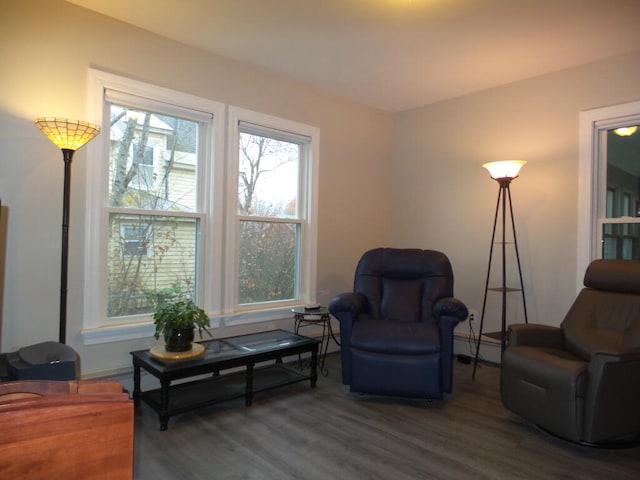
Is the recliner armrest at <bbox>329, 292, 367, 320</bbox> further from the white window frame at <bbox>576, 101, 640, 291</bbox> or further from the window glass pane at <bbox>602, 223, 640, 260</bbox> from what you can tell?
the window glass pane at <bbox>602, 223, 640, 260</bbox>

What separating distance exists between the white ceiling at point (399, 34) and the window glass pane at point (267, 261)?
1.39 metres

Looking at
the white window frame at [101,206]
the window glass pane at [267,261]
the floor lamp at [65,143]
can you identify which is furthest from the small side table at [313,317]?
the floor lamp at [65,143]

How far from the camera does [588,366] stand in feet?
7.25

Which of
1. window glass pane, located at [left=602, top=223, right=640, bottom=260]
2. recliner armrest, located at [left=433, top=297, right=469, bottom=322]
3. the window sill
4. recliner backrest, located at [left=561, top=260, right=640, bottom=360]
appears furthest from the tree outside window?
window glass pane, located at [left=602, top=223, right=640, bottom=260]

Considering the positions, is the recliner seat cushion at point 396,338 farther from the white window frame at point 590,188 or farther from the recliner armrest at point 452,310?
the white window frame at point 590,188

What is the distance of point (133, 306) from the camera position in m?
2.93

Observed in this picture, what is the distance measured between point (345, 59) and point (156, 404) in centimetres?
285

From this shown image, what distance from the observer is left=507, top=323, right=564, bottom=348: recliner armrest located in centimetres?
272

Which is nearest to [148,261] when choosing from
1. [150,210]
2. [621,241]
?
[150,210]

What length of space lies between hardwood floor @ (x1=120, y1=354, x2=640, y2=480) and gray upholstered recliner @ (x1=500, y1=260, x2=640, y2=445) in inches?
6.2

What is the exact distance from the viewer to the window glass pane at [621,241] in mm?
3191

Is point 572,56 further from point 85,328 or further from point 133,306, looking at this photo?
point 85,328

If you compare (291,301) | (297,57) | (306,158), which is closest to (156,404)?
(291,301)

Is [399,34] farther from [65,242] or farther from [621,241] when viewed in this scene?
[65,242]
